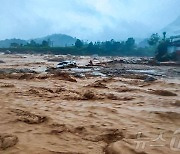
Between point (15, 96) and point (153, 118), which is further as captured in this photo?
point (15, 96)

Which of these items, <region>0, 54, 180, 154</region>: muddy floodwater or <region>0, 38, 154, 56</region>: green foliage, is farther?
<region>0, 38, 154, 56</region>: green foliage

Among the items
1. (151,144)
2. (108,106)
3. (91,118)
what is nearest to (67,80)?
(108,106)

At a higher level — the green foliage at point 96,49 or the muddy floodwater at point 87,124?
the green foliage at point 96,49

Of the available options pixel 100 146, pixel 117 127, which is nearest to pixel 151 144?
pixel 100 146

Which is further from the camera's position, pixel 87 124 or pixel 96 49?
pixel 96 49

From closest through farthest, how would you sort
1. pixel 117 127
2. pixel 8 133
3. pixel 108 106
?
1. pixel 8 133
2. pixel 117 127
3. pixel 108 106

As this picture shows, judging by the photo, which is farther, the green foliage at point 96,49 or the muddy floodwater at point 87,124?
the green foliage at point 96,49

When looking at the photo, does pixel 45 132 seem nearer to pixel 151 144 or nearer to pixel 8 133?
pixel 8 133

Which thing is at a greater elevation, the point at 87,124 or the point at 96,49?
the point at 96,49

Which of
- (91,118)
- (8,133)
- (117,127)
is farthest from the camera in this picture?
(91,118)

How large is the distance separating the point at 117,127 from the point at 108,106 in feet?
6.88

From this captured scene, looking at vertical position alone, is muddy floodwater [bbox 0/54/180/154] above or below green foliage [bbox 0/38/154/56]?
below

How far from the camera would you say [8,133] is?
15.6ft

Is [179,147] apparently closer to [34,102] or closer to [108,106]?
[108,106]
